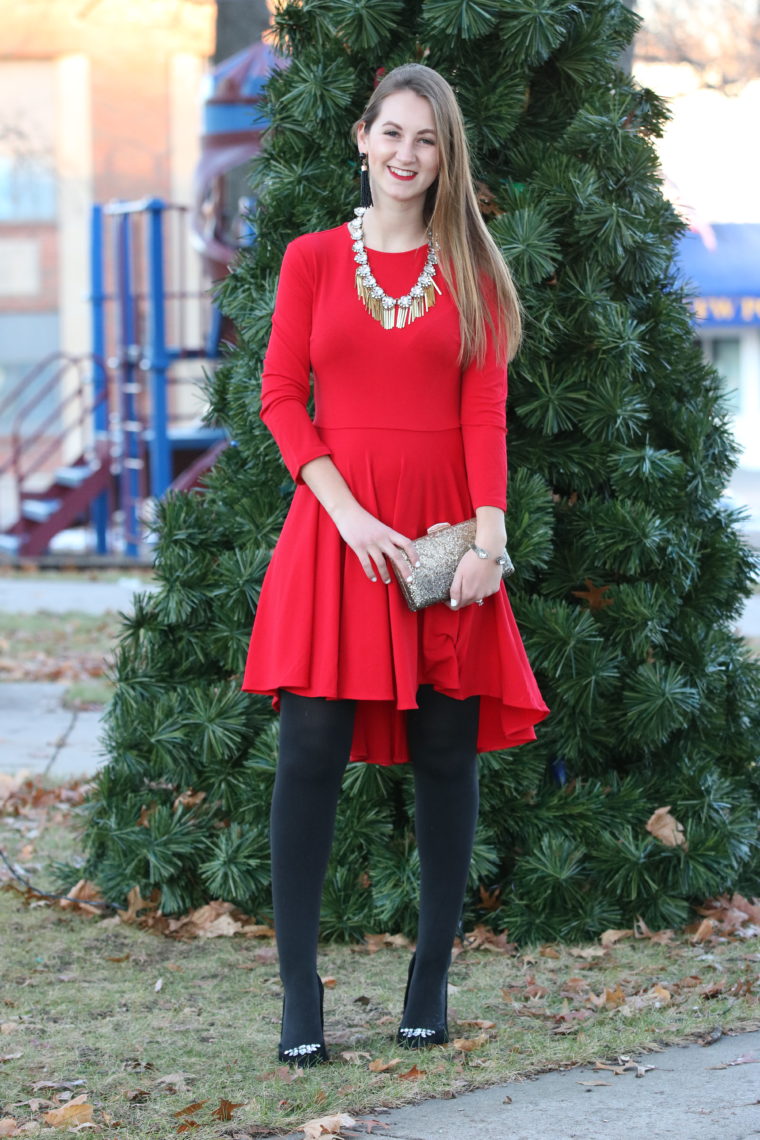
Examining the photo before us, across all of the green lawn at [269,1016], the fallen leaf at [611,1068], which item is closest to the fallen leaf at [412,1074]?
the green lawn at [269,1016]

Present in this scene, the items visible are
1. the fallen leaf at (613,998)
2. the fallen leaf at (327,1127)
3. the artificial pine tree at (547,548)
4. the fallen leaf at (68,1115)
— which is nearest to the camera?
the fallen leaf at (327,1127)

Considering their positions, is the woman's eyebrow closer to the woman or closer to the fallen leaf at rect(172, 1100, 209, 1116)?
the woman

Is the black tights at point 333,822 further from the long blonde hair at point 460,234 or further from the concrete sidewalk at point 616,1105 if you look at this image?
the long blonde hair at point 460,234

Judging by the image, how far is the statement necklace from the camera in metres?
2.85

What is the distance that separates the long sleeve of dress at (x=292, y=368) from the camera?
2844 mm

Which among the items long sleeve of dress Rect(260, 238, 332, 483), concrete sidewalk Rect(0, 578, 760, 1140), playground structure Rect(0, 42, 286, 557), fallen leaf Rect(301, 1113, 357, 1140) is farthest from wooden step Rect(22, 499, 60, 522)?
fallen leaf Rect(301, 1113, 357, 1140)

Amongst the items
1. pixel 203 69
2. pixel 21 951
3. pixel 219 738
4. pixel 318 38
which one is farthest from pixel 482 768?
pixel 203 69

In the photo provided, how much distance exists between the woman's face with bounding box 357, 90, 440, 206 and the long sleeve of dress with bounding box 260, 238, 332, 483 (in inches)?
8.6

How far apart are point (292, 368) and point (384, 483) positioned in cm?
28

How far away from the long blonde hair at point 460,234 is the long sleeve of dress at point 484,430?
0.03 metres

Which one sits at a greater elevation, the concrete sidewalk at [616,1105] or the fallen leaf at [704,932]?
the fallen leaf at [704,932]

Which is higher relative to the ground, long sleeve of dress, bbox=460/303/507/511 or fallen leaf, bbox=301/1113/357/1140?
long sleeve of dress, bbox=460/303/507/511

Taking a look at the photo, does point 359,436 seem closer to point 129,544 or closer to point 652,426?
point 652,426

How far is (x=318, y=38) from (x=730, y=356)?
26.3 metres
